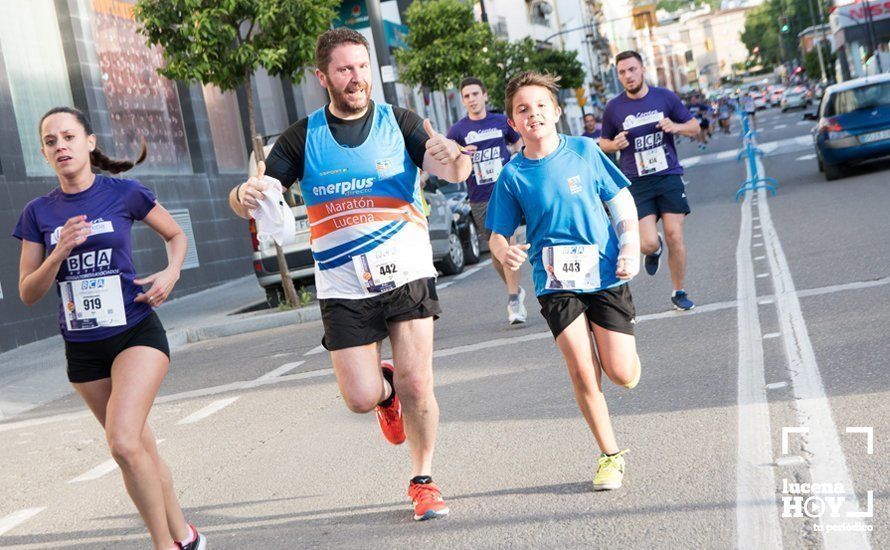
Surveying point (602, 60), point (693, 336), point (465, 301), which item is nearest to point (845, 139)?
point (465, 301)

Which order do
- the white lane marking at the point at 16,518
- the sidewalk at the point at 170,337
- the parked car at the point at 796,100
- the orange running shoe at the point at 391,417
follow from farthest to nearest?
1. the parked car at the point at 796,100
2. the sidewalk at the point at 170,337
3. the white lane marking at the point at 16,518
4. the orange running shoe at the point at 391,417

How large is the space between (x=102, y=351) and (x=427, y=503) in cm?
139

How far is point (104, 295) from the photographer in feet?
15.8

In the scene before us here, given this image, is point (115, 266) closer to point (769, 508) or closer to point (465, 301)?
point (769, 508)

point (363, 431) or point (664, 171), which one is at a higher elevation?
point (664, 171)

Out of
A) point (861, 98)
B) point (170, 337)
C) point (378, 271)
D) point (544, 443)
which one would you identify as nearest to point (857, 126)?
point (861, 98)

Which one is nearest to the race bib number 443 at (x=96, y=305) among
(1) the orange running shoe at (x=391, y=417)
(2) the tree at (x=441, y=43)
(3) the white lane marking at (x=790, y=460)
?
(1) the orange running shoe at (x=391, y=417)

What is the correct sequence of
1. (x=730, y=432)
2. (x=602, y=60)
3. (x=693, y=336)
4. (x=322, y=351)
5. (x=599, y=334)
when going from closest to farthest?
(x=599, y=334), (x=730, y=432), (x=693, y=336), (x=322, y=351), (x=602, y=60)

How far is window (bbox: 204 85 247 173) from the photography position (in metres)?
25.1

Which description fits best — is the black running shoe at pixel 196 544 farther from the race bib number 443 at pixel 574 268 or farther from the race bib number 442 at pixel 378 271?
the race bib number 443 at pixel 574 268

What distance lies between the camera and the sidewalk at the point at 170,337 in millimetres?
11898

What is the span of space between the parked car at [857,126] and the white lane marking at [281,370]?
1375cm

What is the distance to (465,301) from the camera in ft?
45.4

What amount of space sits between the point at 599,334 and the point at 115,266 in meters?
A: 1.97
